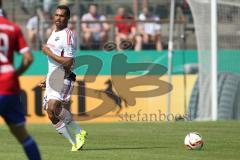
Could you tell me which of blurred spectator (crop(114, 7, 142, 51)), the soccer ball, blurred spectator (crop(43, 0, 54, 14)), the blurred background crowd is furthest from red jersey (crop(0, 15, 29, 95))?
blurred spectator (crop(43, 0, 54, 14))

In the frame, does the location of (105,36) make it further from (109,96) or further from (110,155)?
(110,155)

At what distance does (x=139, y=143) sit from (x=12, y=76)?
6.10m

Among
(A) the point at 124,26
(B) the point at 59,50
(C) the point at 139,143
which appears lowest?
(C) the point at 139,143

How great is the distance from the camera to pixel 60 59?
559 inches

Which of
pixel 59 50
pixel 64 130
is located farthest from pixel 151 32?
pixel 64 130

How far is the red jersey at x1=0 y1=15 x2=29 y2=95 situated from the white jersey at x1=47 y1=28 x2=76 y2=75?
14.2 feet

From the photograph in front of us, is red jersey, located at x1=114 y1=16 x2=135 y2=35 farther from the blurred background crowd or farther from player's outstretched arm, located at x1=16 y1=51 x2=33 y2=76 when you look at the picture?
player's outstretched arm, located at x1=16 y1=51 x2=33 y2=76

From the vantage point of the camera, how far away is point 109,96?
25.1 m

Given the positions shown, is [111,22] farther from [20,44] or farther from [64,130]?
[20,44]

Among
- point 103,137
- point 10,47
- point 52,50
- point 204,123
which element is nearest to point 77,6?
point 204,123

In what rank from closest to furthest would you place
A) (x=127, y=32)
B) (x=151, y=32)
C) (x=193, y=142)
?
1. (x=193, y=142)
2. (x=127, y=32)
3. (x=151, y=32)

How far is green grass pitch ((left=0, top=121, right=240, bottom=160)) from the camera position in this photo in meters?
13.5

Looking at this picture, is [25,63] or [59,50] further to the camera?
[59,50]

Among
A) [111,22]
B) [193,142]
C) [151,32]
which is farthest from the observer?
[151,32]
